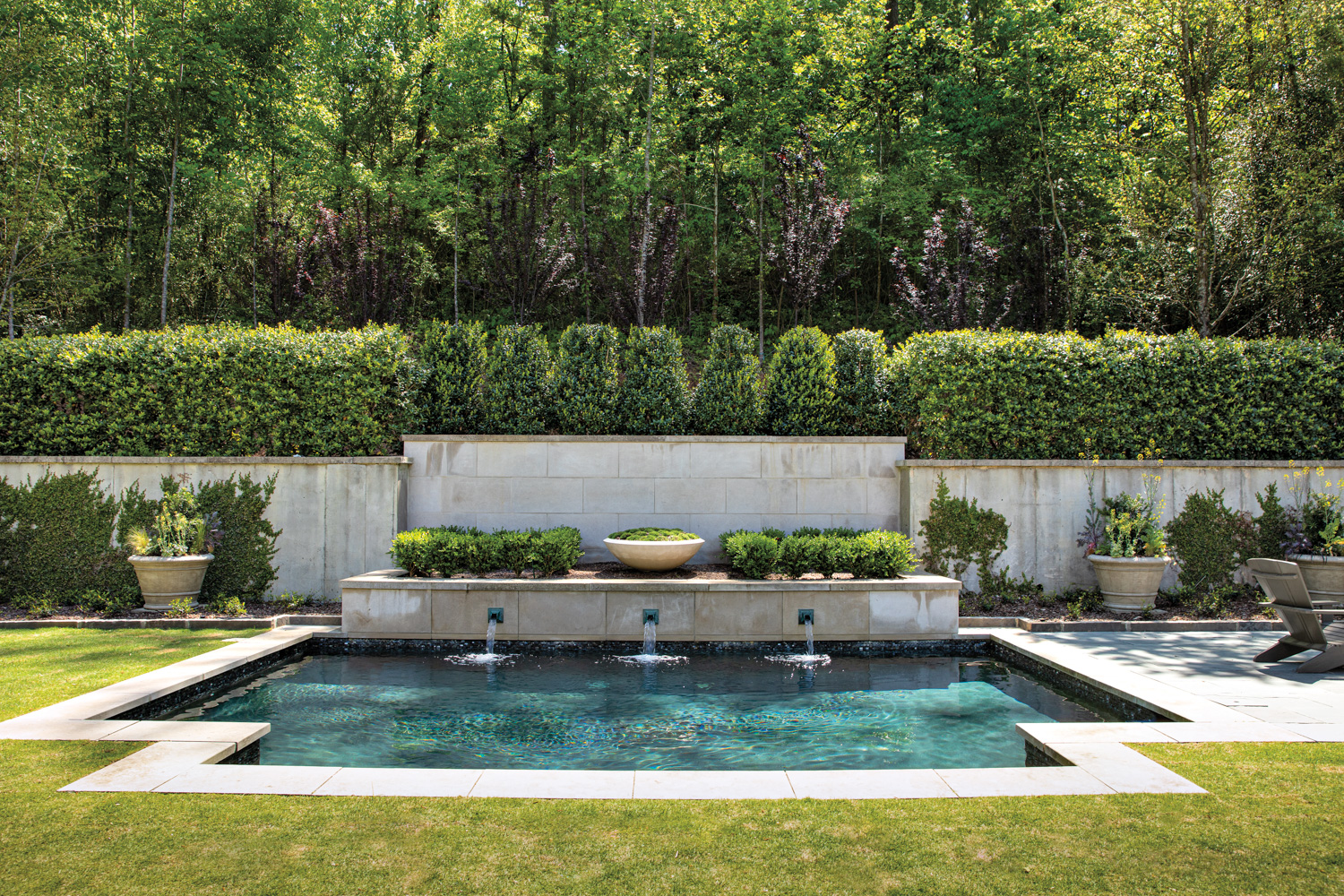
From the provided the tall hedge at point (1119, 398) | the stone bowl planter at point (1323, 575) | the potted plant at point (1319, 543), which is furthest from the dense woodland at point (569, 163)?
the stone bowl planter at point (1323, 575)

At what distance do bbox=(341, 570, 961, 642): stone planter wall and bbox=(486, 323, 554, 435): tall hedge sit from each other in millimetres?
2882

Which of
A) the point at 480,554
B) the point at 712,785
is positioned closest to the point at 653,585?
the point at 480,554

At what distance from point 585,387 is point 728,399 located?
2.08 meters

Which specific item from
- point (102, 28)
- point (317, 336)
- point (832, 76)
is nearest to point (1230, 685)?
point (317, 336)

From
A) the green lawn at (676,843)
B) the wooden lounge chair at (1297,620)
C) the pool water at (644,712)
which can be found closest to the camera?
the green lawn at (676,843)

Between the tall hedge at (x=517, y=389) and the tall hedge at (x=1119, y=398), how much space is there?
551 cm

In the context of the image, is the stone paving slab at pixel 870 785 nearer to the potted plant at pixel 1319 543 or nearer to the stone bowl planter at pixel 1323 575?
the potted plant at pixel 1319 543

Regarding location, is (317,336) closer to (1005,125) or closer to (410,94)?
(410,94)

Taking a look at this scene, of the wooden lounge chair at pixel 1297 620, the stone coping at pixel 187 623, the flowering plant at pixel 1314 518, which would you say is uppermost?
the flowering plant at pixel 1314 518

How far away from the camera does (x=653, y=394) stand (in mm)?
10859

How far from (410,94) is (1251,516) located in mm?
23651

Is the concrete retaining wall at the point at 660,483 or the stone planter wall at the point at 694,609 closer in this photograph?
the stone planter wall at the point at 694,609

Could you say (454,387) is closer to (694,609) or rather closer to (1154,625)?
(694,609)

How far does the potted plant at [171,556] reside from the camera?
9469 mm
